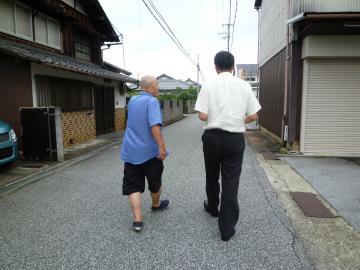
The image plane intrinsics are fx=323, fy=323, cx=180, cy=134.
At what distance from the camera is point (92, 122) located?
39.2ft

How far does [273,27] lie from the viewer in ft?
38.9

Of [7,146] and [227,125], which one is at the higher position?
[227,125]

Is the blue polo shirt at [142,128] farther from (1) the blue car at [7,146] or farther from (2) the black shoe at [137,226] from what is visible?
(1) the blue car at [7,146]

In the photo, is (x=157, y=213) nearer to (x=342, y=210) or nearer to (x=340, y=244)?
(x=340, y=244)

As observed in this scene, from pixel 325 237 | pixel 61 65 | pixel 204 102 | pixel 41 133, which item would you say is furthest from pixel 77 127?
pixel 325 237

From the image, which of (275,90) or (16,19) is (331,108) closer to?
(275,90)

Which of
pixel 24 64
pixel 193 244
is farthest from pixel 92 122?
pixel 193 244

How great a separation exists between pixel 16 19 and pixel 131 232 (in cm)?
814

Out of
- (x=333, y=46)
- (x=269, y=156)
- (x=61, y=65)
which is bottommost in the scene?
(x=269, y=156)

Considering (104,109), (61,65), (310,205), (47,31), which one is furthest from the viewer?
(104,109)

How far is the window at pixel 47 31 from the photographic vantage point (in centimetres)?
1015

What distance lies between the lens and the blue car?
20.4 ft

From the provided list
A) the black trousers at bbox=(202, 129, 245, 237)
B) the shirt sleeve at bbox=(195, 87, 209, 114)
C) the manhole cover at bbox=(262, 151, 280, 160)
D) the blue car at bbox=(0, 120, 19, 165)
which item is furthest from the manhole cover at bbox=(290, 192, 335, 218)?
the blue car at bbox=(0, 120, 19, 165)

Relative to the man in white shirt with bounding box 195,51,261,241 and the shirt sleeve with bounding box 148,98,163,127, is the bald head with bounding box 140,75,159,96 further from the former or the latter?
the man in white shirt with bounding box 195,51,261,241
